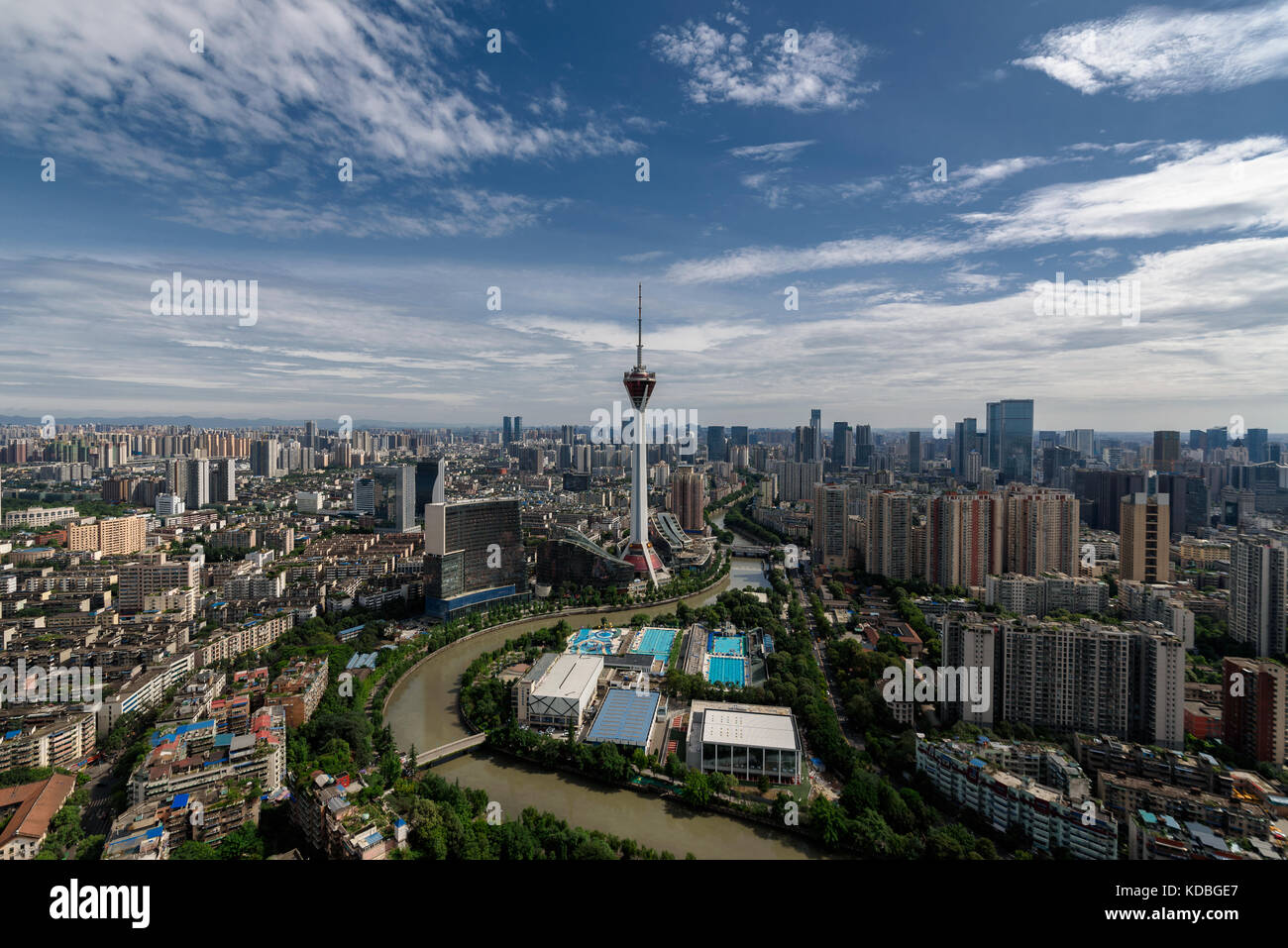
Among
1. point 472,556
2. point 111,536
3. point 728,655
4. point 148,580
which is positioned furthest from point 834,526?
point 111,536

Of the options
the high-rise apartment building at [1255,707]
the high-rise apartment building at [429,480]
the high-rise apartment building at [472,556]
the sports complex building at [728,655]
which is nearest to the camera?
the high-rise apartment building at [1255,707]

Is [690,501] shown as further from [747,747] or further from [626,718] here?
[747,747]

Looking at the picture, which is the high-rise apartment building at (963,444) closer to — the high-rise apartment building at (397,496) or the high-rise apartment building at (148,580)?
the high-rise apartment building at (397,496)

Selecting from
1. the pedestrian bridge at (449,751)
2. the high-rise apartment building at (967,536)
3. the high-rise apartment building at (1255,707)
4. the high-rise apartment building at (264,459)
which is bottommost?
the pedestrian bridge at (449,751)

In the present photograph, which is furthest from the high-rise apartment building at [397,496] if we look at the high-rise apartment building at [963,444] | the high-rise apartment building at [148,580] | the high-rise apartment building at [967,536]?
the high-rise apartment building at [963,444]
